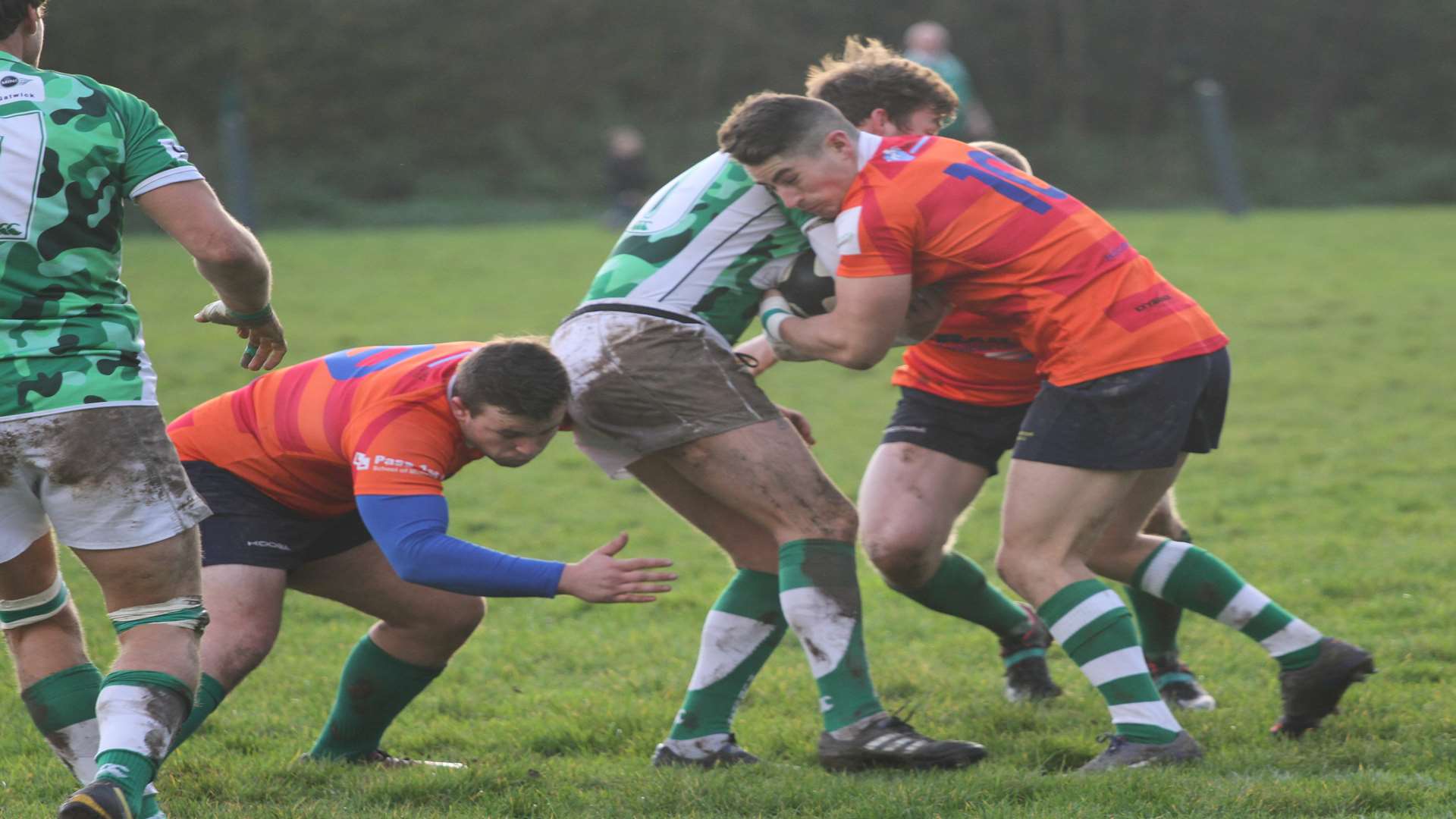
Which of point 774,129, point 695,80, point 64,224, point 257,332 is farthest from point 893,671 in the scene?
point 695,80

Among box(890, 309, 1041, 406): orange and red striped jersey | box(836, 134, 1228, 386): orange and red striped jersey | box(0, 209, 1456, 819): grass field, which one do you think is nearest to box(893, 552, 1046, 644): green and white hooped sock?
box(0, 209, 1456, 819): grass field

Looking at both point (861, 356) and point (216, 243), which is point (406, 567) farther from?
point (861, 356)

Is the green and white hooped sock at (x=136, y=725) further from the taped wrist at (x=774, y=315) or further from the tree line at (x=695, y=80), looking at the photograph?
the tree line at (x=695, y=80)

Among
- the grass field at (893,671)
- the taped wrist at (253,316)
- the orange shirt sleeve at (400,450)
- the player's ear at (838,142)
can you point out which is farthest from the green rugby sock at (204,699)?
the player's ear at (838,142)

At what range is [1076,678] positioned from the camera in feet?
16.2

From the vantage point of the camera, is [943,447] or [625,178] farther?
[625,178]

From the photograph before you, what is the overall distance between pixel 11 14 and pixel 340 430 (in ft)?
3.64

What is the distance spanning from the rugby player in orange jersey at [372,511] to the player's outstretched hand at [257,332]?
171 millimetres

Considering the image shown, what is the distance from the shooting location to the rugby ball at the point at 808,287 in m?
4.00

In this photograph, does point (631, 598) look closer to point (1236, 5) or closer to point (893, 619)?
point (893, 619)

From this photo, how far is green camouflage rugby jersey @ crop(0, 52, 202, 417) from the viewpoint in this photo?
9.91 ft

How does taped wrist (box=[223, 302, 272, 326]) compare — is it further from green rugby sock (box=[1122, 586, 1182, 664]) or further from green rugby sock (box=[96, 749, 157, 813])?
green rugby sock (box=[1122, 586, 1182, 664])

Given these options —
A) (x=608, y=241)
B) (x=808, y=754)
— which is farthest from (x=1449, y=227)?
(x=808, y=754)

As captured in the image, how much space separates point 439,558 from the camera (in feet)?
10.9
